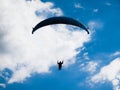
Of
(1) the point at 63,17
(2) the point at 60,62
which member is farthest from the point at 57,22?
(2) the point at 60,62

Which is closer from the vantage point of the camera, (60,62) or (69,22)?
(69,22)

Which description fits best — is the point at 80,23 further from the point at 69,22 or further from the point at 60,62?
the point at 60,62

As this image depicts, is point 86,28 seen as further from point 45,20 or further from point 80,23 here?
point 45,20

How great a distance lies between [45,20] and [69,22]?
144 inches

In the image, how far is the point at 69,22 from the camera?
75.6 m

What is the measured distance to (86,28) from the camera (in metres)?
74.1

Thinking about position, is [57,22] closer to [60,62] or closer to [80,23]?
[80,23]

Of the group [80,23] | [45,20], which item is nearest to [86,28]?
[80,23]

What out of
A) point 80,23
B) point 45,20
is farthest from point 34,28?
point 80,23

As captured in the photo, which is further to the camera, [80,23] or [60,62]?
[60,62]

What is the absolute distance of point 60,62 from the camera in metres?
81.2

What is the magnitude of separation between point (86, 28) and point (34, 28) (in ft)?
27.4

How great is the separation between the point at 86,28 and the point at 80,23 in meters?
1.61

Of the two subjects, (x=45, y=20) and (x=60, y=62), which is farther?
(x=60, y=62)
